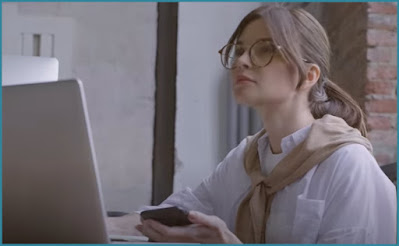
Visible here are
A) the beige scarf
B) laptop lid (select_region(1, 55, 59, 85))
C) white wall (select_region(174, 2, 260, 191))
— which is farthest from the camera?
white wall (select_region(174, 2, 260, 191))

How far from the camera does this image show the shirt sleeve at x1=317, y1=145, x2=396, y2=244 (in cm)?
114

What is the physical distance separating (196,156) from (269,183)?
185 centimetres

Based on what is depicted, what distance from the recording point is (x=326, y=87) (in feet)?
4.95

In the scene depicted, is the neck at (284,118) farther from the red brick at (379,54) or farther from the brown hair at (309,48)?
the red brick at (379,54)

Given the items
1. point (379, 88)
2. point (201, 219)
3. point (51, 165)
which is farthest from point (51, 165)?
point (379, 88)

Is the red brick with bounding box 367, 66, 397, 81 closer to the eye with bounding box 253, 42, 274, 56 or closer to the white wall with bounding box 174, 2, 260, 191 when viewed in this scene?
the white wall with bounding box 174, 2, 260, 191

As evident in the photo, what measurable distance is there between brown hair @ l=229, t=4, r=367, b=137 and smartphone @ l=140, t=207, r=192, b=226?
0.50 m

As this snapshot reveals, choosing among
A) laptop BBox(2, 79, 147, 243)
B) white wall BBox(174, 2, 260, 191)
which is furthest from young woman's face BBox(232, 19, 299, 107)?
white wall BBox(174, 2, 260, 191)

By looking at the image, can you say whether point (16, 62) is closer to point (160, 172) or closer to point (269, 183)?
point (269, 183)

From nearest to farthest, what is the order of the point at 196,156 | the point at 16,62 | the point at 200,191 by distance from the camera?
the point at 16,62 → the point at 200,191 → the point at 196,156

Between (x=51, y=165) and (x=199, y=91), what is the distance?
240 centimetres

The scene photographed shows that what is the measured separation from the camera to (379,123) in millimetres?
2434

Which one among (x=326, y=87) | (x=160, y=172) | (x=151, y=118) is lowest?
(x=160, y=172)

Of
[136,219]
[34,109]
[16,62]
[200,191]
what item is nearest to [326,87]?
[200,191]
